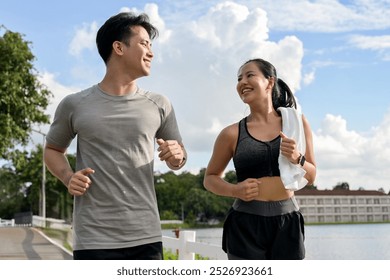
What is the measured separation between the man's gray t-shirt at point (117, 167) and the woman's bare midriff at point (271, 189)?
1.62 feet

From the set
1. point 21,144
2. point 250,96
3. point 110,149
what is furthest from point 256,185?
point 21,144

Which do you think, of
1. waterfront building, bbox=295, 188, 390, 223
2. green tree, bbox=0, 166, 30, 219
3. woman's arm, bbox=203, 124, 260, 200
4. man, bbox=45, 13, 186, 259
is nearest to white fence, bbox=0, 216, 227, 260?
woman's arm, bbox=203, 124, 260, 200

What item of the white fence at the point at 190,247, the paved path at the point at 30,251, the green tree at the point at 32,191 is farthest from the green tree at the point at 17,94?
the green tree at the point at 32,191

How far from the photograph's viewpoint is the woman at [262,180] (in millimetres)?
3160

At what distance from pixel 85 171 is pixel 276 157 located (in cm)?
94

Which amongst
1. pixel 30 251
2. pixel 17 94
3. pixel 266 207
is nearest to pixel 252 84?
pixel 266 207

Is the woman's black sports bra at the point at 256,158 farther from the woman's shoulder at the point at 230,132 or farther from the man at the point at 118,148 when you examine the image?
the man at the point at 118,148

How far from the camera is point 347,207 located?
128ft

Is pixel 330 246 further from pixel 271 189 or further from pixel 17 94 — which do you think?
pixel 17 94

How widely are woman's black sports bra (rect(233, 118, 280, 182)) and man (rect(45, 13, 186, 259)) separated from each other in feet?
1.16

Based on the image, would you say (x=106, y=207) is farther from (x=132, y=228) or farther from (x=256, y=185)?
(x=256, y=185)

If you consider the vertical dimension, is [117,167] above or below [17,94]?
below

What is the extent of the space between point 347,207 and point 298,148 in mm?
37084
